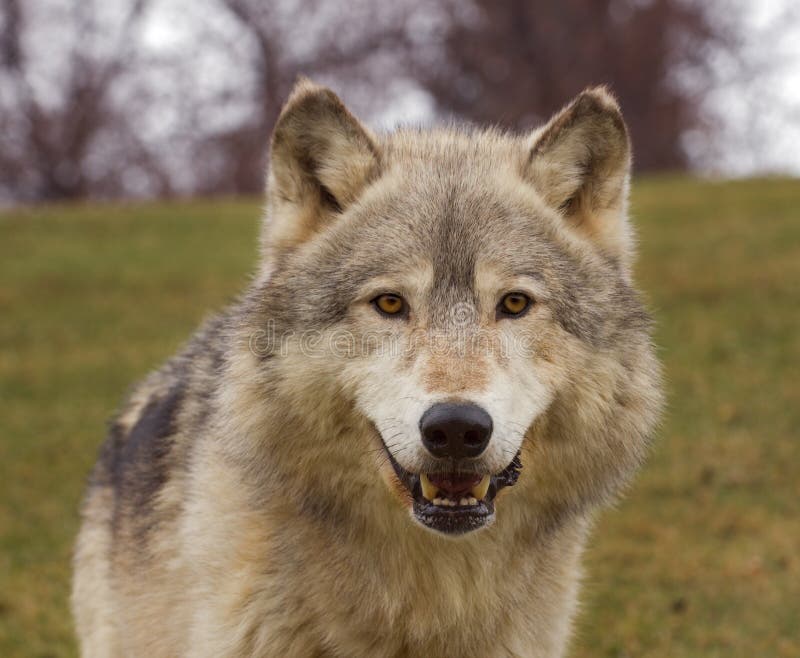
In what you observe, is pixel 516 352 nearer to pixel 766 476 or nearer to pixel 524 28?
pixel 766 476

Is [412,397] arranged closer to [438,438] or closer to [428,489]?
[438,438]

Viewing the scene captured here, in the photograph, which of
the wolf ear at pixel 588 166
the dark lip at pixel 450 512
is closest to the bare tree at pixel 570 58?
the wolf ear at pixel 588 166

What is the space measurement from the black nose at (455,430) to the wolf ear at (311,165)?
109 centimetres

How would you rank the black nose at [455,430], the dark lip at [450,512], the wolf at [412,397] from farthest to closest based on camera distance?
the wolf at [412,397] → the dark lip at [450,512] → the black nose at [455,430]

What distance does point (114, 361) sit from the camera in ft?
41.5

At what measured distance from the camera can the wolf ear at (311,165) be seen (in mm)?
3516

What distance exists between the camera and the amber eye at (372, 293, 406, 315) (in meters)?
3.27

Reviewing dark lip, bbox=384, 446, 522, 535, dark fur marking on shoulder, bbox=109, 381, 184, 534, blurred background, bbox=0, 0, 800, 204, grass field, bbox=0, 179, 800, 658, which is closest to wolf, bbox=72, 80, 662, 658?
dark lip, bbox=384, 446, 522, 535

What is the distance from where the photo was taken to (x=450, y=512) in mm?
3039

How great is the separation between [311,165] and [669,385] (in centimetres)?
780

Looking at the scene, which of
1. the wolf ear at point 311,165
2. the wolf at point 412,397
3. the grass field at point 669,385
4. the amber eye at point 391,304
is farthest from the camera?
the grass field at point 669,385

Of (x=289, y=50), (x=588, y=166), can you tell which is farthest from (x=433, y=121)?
(x=289, y=50)

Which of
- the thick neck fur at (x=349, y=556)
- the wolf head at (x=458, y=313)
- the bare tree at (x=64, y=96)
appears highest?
the bare tree at (x=64, y=96)

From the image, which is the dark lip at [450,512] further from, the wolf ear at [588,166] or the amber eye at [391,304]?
the wolf ear at [588,166]
